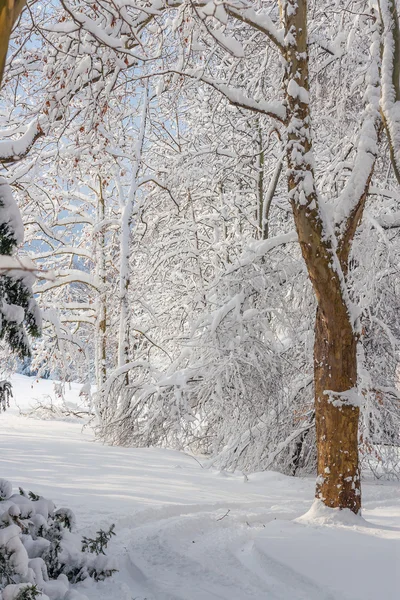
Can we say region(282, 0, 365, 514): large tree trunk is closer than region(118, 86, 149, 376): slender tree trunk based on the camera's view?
Yes

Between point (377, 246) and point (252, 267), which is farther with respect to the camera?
point (252, 267)

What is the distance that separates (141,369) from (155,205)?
3.47m

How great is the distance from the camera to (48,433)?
1112cm

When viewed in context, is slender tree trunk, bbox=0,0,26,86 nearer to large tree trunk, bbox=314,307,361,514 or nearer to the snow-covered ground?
the snow-covered ground

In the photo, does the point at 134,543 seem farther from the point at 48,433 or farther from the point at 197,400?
the point at 48,433

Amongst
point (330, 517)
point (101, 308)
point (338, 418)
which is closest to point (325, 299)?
point (338, 418)

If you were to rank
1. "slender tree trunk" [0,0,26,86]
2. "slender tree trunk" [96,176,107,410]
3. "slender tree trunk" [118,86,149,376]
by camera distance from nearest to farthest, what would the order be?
"slender tree trunk" [0,0,26,86] → "slender tree trunk" [118,86,149,376] → "slender tree trunk" [96,176,107,410]

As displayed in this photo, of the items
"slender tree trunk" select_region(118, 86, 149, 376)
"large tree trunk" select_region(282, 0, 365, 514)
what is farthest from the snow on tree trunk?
"slender tree trunk" select_region(118, 86, 149, 376)

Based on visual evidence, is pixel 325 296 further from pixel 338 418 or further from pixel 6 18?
pixel 6 18

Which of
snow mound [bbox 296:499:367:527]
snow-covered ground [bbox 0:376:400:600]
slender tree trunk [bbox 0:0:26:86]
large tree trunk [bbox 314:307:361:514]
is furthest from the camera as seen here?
large tree trunk [bbox 314:307:361:514]

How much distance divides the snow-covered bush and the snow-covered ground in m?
0.19

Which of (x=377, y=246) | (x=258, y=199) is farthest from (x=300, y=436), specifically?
(x=258, y=199)

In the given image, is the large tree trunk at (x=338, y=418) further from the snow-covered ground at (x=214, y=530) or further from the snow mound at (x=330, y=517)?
the snow-covered ground at (x=214, y=530)

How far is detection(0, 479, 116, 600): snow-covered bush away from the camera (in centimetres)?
330
